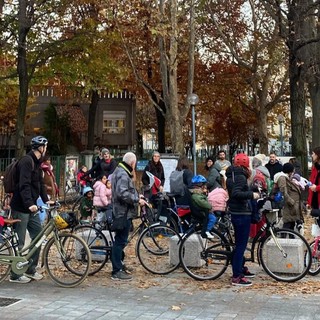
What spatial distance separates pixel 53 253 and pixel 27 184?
3.37 ft

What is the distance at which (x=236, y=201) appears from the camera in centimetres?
689

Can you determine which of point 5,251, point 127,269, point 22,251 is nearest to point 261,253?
point 127,269

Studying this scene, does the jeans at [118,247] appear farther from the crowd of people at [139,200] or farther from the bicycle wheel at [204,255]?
the bicycle wheel at [204,255]

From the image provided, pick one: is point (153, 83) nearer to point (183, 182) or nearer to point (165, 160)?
point (165, 160)

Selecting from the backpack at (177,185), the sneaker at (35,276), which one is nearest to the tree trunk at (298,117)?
the backpack at (177,185)

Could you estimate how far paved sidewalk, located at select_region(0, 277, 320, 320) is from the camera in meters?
5.69

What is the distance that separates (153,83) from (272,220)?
2371 cm

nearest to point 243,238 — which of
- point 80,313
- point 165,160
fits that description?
point 80,313

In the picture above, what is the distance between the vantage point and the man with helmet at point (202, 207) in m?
7.42

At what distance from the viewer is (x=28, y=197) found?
7.00 meters

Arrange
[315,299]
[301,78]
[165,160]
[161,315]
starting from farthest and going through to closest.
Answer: [301,78], [165,160], [315,299], [161,315]

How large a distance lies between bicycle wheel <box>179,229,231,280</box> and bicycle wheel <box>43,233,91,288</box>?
1.44 metres

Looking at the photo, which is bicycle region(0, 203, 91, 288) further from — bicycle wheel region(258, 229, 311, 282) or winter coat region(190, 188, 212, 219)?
bicycle wheel region(258, 229, 311, 282)

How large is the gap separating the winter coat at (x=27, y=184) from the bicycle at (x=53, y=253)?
31 centimetres
